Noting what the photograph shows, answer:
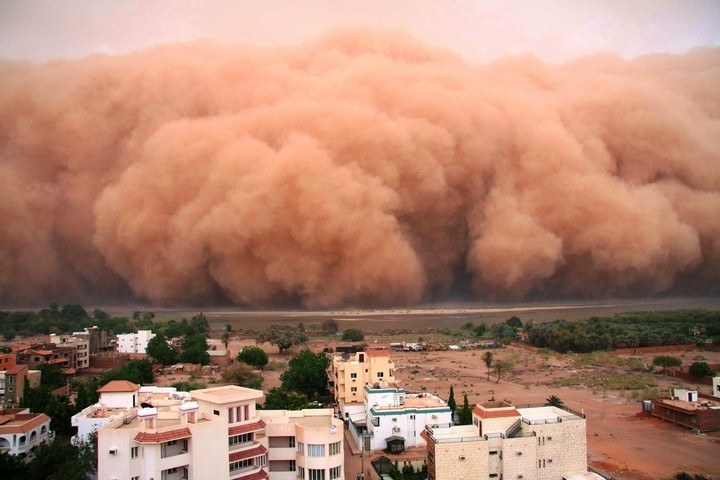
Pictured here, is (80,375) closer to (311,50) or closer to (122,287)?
(122,287)

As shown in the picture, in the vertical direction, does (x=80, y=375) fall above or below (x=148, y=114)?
below

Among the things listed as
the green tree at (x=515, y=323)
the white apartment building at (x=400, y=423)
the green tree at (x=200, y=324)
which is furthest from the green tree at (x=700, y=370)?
the green tree at (x=200, y=324)

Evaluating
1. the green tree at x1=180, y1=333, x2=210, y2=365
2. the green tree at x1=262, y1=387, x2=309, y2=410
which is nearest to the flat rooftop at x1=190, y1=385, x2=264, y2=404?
the green tree at x1=262, y1=387, x2=309, y2=410

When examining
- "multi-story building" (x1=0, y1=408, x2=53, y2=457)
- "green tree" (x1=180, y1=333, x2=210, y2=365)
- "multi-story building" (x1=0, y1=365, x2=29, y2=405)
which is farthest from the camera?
"green tree" (x1=180, y1=333, x2=210, y2=365)

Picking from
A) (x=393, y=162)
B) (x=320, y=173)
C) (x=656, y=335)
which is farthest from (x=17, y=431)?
(x=656, y=335)

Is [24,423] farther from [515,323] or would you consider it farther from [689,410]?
[515,323]

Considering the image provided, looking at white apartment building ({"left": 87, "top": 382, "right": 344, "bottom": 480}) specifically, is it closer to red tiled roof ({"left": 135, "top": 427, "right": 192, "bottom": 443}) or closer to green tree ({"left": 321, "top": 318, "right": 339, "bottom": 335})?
red tiled roof ({"left": 135, "top": 427, "right": 192, "bottom": 443})
